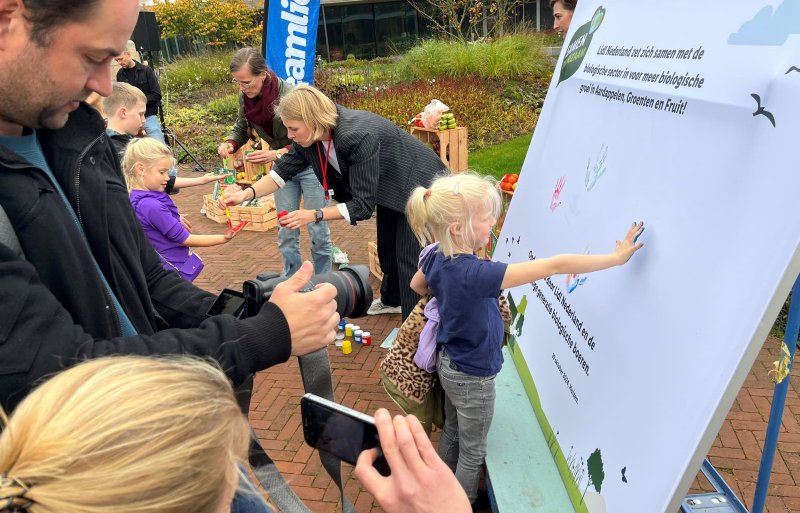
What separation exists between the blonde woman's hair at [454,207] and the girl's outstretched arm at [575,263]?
24 centimetres

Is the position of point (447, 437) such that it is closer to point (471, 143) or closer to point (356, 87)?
point (471, 143)

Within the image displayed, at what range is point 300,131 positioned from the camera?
3.44 metres

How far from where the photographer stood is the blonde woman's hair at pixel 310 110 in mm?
3326

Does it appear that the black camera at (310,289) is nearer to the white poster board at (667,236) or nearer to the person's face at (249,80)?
the white poster board at (667,236)

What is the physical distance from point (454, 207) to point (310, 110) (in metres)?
1.60

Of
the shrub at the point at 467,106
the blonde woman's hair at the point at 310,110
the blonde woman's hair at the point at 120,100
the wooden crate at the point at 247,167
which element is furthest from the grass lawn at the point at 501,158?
the blonde woman's hair at the point at 120,100

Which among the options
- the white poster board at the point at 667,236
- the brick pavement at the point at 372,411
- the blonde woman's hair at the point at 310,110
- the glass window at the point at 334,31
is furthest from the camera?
the glass window at the point at 334,31

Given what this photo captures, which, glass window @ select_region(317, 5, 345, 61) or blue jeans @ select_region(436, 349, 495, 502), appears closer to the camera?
blue jeans @ select_region(436, 349, 495, 502)

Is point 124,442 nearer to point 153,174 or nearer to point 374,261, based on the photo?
point 153,174

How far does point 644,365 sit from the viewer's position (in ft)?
5.22

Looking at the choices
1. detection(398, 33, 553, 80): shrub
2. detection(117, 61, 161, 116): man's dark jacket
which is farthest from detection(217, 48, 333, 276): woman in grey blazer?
detection(398, 33, 553, 80): shrub

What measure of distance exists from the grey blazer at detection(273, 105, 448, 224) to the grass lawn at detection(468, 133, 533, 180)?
373 centimetres

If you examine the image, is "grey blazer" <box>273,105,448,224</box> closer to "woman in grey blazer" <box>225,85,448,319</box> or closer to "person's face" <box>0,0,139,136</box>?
"woman in grey blazer" <box>225,85,448,319</box>

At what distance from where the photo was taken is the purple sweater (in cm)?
333
